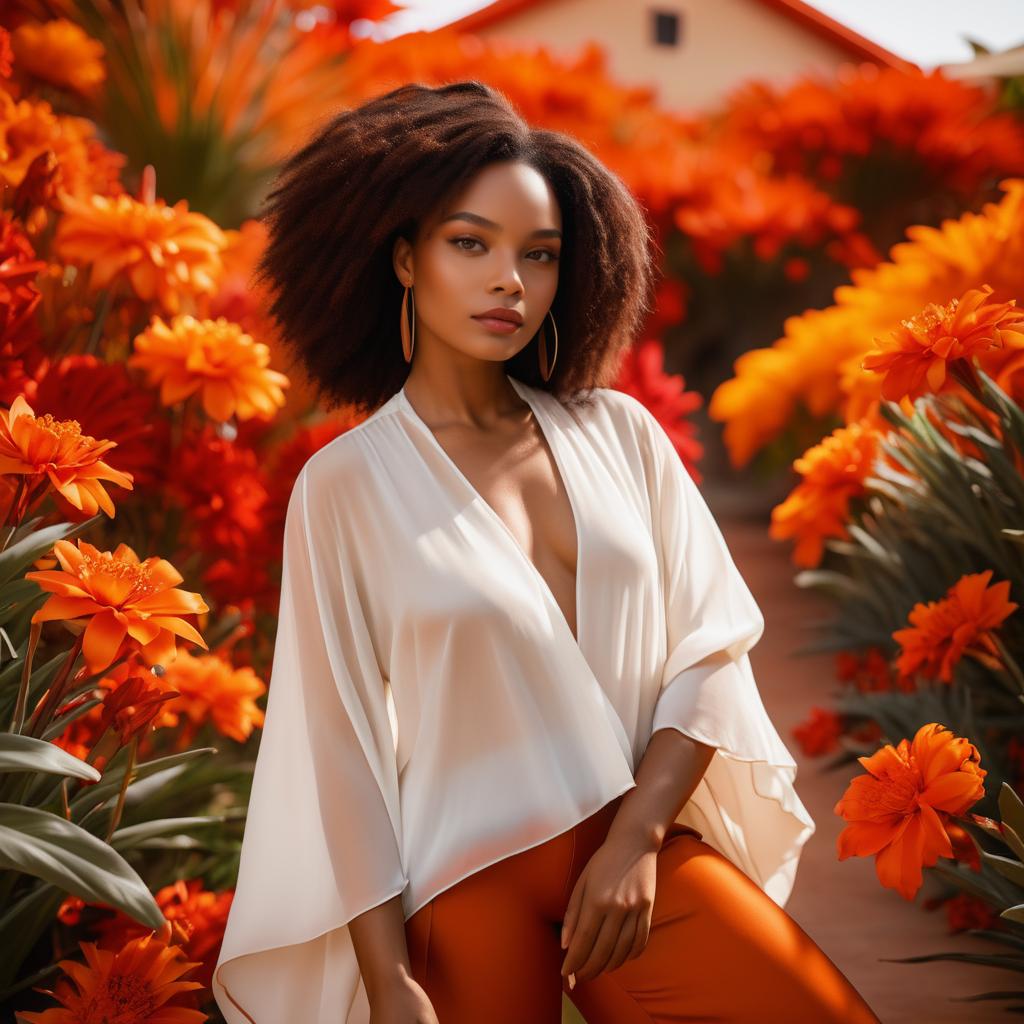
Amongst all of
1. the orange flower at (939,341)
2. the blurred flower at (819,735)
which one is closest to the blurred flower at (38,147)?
the orange flower at (939,341)

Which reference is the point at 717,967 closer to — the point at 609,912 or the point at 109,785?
the point at 609,912

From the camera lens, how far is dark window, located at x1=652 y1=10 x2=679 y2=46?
10445 mm

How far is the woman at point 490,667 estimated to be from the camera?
153 cm

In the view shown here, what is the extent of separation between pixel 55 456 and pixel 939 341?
117cm

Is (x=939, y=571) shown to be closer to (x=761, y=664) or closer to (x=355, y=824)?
(x=761, y=664)

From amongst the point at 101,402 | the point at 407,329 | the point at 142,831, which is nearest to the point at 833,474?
the point at 407,329

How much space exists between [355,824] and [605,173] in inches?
35.4

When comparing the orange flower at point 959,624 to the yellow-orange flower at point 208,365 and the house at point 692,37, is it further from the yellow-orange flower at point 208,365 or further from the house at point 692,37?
the house at point 692,37

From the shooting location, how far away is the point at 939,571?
274cm

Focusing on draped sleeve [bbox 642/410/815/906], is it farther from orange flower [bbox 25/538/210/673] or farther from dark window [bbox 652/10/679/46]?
dark window [bbox 652/10/679/46]

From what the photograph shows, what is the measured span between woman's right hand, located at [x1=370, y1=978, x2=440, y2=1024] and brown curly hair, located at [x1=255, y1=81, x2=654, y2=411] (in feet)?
2.61

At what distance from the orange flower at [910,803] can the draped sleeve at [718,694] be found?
0.36 feet

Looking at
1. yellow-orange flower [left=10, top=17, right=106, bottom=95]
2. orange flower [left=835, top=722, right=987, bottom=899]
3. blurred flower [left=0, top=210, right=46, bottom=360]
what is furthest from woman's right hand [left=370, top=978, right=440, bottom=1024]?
yellow-orange flower [left=10, top=17, right=106, bottom=95]

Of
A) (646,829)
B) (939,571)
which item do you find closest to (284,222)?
(646,829)
